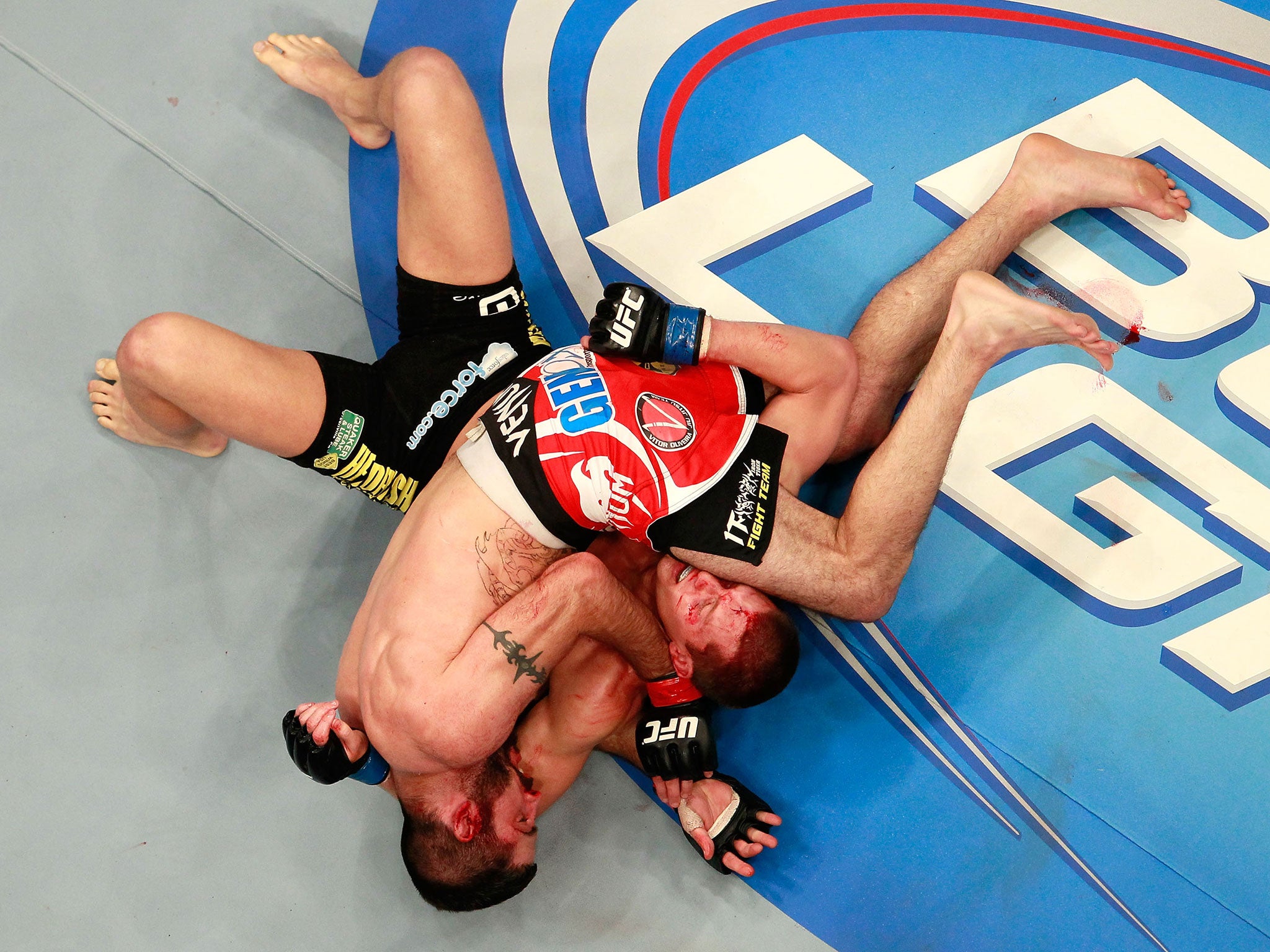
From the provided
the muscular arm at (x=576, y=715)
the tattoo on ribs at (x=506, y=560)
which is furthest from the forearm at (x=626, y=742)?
the tattoo on ribs at (x=506, y=560)

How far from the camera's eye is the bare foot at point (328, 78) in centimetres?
257

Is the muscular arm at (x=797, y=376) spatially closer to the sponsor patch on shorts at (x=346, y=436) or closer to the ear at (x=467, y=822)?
the sponsor patch on shorts at (x=346, y=436)

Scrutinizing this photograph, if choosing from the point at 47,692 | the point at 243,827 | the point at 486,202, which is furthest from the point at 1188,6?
the point at 47,692

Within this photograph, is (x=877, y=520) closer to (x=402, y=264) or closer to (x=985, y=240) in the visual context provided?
(x=985, y=240)

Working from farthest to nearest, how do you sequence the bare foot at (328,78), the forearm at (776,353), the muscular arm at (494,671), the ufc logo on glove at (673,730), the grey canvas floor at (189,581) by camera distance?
the bare foot at (328,78)
the grey canvas floor at (189,581)
the ufc logo on glove at (673,730)
the forearm at (776,353)
the muscular arm at (494,671)

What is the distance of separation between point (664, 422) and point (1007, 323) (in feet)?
2.69

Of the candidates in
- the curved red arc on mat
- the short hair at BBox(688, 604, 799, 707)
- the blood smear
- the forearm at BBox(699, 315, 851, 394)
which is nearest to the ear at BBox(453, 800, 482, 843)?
the short hair at BBox(688, 604, 799, 707)

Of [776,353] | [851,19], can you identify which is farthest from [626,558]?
[851,19]

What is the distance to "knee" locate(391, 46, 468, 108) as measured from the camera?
7.31 feet

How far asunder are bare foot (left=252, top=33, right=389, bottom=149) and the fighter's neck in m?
1.39

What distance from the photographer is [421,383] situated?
2322 millimetres

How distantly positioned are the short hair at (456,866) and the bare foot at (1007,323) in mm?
1639

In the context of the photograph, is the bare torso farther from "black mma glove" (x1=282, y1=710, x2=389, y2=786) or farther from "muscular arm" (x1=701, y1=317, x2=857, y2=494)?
"muscular arm" (x1=701, y1=317, x2=857, y2=494)

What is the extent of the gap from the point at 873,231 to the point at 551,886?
2038 mm
